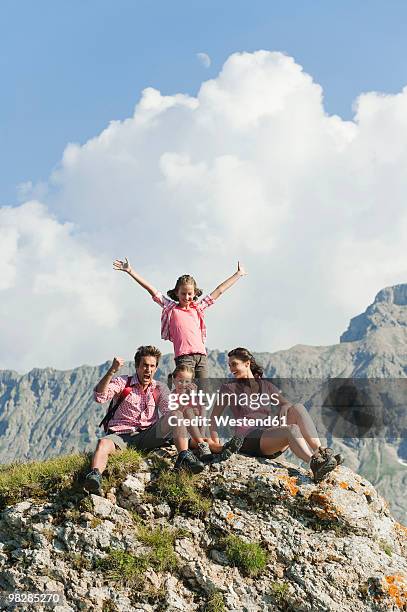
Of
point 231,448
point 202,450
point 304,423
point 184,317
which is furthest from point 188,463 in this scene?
point 184,317

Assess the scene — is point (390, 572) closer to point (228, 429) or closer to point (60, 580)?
point (228, 429)

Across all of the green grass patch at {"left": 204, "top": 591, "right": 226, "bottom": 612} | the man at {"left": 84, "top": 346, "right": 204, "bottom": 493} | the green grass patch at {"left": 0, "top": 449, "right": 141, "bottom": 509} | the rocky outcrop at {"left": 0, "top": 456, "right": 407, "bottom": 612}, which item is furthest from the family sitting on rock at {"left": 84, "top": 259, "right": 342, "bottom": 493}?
the green grass patch at {"left": 204, "top": 591, "right": 226, "bottom": 612}

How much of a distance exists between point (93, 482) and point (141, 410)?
2208 mm

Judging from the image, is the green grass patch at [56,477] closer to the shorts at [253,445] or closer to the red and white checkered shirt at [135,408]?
the red and white checkered shirt at [135,408]

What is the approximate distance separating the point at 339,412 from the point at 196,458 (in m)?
7.37

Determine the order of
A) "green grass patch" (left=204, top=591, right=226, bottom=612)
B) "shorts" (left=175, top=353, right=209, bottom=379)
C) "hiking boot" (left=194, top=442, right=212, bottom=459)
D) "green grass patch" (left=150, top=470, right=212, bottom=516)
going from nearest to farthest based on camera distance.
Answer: "green grass patch" (left=204, top=591, right=226, bottom=612) → "green grass patch" (left=150, top=470, right=212, bottom=516) → "hiking boot" (left=194, top=442, right=212, bottom=459) → "shorts" (left=175, top=353, right=209, bottom=379)

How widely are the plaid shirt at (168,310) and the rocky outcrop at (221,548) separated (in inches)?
159

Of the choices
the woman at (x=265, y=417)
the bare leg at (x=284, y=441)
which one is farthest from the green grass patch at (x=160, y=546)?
the bare leg at (x=284, y=441)

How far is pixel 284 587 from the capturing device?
1012 cm

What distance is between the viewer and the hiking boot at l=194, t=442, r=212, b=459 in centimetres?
1172

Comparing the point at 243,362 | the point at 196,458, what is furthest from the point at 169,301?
the point at 196,458

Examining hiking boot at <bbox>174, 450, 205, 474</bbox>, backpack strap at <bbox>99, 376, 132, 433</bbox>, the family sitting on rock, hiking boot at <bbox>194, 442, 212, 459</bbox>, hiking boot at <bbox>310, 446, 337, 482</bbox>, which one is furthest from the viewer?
backpack strap at <bbox>99, 376, 132, 433</bbox>

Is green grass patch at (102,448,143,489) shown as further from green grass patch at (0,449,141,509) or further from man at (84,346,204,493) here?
man at (84,346,204,493)

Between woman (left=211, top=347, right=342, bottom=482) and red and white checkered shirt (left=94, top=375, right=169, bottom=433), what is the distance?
4.00 ft
